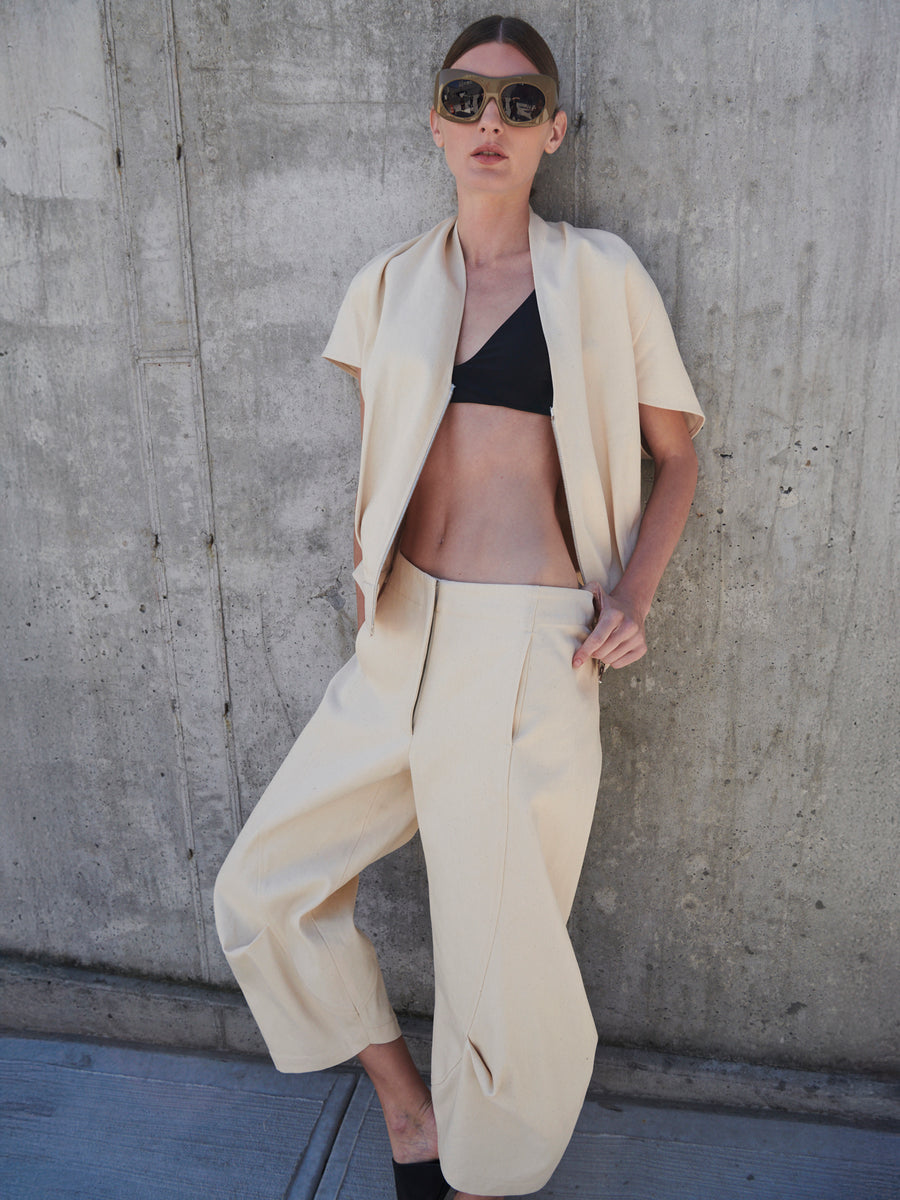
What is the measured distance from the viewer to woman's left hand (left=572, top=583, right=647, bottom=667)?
1.78m

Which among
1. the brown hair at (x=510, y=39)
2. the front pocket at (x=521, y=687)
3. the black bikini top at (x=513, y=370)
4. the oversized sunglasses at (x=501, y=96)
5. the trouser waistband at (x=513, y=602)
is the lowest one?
the front pocket at (x=521, y=687)

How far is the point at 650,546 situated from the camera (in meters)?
1.97

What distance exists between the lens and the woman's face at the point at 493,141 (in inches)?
71.2

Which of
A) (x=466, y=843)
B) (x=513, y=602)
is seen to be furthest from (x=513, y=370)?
(x=466, y=843)

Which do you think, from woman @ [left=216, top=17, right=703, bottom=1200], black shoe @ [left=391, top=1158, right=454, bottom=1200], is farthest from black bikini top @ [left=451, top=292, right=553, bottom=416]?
black shoe @ [left=391, top=1158, right=454, bottom=1200]

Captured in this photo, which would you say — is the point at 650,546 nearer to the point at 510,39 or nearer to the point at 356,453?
the point at 356,453

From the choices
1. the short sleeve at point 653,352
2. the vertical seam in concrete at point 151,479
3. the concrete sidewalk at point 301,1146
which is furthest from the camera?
the vertical seam in concrete at point 151,479

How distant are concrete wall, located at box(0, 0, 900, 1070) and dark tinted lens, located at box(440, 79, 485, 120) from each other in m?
0.45

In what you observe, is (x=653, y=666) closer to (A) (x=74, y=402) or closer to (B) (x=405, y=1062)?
(B) (x=405, y=1062)

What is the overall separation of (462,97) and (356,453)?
970 mm

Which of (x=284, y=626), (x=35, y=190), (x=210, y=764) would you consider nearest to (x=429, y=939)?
(x=210, y=764)

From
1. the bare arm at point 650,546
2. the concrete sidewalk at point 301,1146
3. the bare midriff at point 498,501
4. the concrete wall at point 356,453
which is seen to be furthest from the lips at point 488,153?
the concrete sidewalk at point 301,1146

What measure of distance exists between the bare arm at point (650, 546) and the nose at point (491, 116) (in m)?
0.70

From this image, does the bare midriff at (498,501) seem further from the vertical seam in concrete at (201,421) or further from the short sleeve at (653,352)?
the vertical seam in concrete at (201,421)
